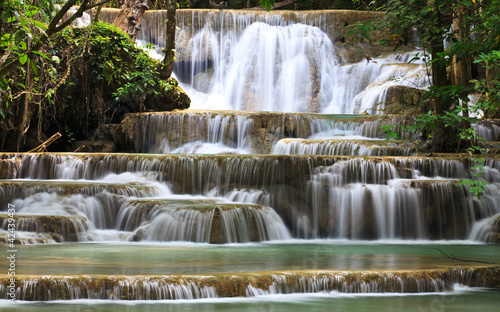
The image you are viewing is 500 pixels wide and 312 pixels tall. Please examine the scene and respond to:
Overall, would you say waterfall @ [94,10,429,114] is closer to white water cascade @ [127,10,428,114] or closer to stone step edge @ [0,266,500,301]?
white water cascade @ [127,10,428,114]

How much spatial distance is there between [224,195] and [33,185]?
9.16ft

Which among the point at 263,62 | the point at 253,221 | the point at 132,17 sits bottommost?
the point at 253,221

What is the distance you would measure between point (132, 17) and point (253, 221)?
992 cm

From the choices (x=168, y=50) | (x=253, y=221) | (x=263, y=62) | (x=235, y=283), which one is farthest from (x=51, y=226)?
(x=263, y=62)

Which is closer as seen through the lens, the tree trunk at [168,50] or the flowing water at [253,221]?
the flowing water at [253,221]

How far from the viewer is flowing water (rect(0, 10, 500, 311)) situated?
16.2 ft

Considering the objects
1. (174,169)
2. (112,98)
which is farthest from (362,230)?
(112,98)

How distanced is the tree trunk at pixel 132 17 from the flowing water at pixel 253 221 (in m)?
3.94

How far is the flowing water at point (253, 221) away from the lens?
4.93 m

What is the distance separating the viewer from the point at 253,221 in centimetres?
788

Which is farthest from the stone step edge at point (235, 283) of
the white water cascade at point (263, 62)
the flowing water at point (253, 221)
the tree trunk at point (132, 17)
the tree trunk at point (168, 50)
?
the white water cascade at point (263, 62)

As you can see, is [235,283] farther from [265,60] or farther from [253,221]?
[265,60]

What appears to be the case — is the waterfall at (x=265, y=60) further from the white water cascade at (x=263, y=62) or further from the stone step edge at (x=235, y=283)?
the stone step edge at (x=235, y=283)

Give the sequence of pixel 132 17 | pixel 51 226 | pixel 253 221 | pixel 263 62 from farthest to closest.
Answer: pixel 263 62 → pixel 132 17 → pixel 253 221 → pixel 51 226
